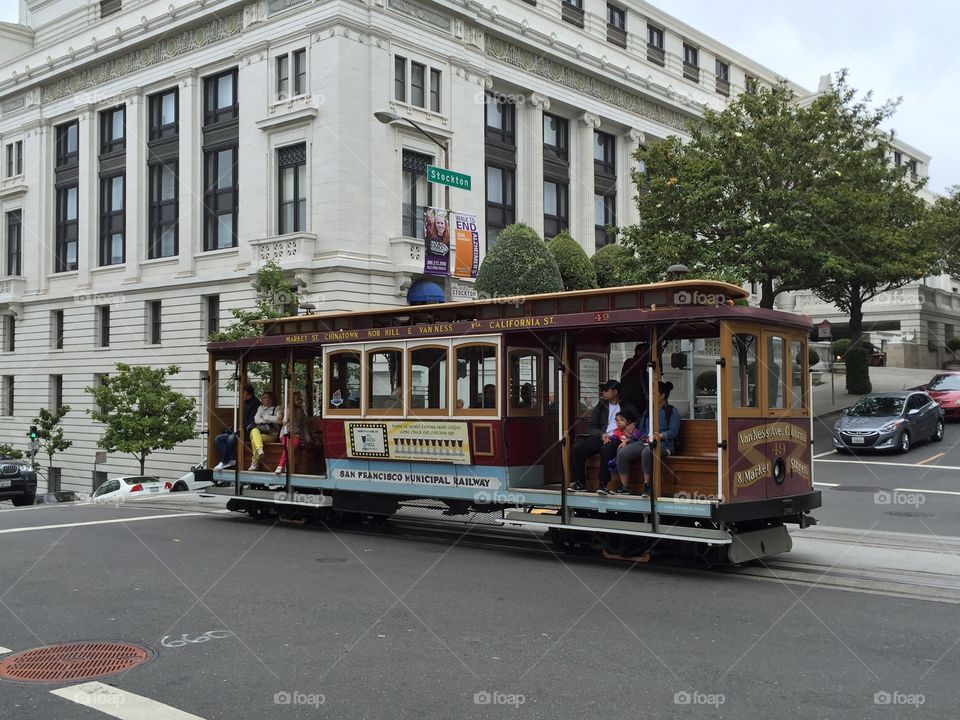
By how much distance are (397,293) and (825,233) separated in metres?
14.0

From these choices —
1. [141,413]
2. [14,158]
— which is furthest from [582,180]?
[14,158]

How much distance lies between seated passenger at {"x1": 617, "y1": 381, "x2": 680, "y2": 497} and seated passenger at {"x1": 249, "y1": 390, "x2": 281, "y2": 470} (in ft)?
22.7

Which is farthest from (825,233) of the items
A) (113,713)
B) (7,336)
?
(7,336)

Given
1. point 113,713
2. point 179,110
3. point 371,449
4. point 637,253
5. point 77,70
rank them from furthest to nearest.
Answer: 1. point 77,70
2. point 179,110
3. point 637,253
4. point 371,449
5. point 113,713

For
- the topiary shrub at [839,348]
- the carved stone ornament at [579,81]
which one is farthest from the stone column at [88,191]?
the topiary shrub at [839,348]

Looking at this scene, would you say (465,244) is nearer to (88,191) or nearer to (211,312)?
(211,312)

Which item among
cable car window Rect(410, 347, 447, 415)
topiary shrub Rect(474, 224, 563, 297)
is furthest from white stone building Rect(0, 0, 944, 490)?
cable car window Rect(410, 347, 447, 415)

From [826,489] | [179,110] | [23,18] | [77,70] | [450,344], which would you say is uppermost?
[23,18]

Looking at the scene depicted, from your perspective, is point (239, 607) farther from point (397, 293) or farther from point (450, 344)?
point (397, 293)

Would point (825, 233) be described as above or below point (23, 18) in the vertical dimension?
below

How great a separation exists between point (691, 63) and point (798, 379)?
1661 inches

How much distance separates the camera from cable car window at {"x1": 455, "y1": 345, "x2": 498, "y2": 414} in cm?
1227

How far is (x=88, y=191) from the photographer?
40.8 metres

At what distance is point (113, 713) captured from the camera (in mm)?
5906
